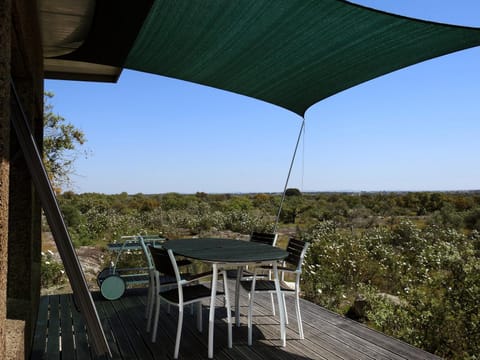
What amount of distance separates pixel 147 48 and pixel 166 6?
88cm

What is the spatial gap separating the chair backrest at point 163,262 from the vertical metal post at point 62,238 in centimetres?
155

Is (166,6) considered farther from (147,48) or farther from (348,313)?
(348,313)

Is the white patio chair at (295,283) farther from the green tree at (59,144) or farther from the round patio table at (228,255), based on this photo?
the green tree at (59,144)

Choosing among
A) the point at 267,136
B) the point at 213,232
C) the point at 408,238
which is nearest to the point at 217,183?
the point at 267,136

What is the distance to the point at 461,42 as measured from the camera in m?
2.86

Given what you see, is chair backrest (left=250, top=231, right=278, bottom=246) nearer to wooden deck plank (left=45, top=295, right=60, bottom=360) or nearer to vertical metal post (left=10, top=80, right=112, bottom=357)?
wooden deck plank (left=45, top=295, right=60, bottom=360)

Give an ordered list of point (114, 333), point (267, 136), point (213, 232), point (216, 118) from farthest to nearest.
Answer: point (267, 136) < point (216, 118) < point (213, 232) < point (114, 333)

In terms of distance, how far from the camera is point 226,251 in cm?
352

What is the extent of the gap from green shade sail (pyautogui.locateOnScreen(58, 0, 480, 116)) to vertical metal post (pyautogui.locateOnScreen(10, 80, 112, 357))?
1264 mm

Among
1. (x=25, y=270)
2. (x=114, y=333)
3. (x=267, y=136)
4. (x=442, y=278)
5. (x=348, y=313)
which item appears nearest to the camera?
(x=25, y=270)

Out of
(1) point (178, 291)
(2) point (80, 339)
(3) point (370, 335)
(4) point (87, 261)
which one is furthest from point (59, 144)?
(3) point (370, 335)

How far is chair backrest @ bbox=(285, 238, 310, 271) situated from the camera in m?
3.48

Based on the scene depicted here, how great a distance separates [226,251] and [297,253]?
2.19 feet

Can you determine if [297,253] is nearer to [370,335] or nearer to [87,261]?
[370,335]
